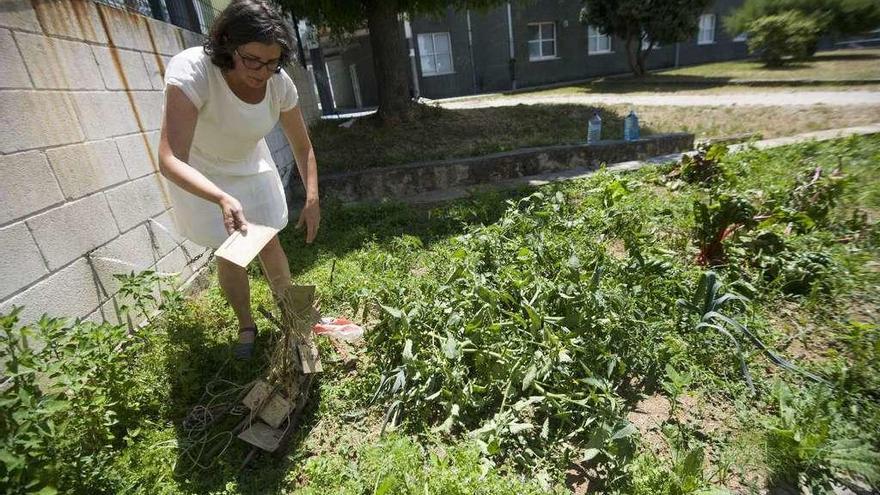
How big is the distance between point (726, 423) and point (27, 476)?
2.64 meters

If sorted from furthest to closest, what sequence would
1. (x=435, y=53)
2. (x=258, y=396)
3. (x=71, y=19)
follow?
(x=435, y=53) < (x=71, y=19) < (x=258, y=396)

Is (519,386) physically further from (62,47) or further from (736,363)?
(62,47)

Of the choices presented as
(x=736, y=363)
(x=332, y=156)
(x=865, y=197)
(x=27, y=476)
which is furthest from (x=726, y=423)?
(x=332, y=156)

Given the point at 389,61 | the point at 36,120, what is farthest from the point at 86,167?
the point at 389,61

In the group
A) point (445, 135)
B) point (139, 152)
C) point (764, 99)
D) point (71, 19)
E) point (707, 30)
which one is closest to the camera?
point (71, 19)

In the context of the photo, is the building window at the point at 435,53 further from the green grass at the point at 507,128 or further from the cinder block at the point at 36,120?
the cinder block at the point at 36,120

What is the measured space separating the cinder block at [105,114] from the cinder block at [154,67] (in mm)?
432

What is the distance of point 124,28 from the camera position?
9.78 feet

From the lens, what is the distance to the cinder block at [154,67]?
10.5 ft

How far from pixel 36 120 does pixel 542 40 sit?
19.8 meters

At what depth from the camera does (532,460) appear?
69.6 inches

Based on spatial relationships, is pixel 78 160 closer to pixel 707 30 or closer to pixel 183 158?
pixel 183 158

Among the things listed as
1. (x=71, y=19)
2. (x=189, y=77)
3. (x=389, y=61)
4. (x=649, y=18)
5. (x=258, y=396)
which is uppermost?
(x=649, y=18)

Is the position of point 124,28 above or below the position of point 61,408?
above
